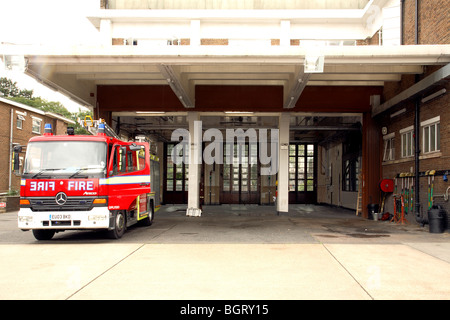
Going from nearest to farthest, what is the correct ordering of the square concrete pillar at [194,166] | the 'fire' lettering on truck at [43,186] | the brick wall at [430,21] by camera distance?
the 'fire' lettering on truck at [43,186] < the brick wall at [430,21] < the square concrete pillar at [194,166]

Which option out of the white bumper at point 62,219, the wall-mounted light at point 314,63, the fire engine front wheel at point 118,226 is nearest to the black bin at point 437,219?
the wall-mounted light at point 314,63

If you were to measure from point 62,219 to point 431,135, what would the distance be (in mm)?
10247

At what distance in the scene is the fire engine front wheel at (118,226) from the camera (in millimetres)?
9844

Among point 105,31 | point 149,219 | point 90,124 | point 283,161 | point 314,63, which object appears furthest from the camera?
point 105,31

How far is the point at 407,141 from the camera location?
1403 centimetres

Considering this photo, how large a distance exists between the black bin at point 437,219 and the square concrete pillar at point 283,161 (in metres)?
6.43

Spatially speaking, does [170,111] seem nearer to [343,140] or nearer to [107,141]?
[107,141]

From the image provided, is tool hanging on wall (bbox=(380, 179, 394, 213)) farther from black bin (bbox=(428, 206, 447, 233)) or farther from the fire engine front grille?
the fire engine front grille

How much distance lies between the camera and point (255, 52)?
10672mm

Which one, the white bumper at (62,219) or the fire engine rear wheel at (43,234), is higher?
the white bumper at (62,219)

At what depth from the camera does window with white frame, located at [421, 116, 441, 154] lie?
11.9 m

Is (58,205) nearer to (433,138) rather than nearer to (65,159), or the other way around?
(65,159)

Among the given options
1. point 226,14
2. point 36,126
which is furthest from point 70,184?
point 36,126

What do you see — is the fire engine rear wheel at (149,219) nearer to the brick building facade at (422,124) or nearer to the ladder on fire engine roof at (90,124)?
the ladder on fire engine roof at (90,124)
